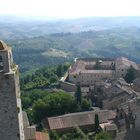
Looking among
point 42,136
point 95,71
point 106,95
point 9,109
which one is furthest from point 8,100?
point 95,71

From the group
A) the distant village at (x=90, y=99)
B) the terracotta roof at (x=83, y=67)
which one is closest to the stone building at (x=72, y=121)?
the distant village at (x=90, y=99)

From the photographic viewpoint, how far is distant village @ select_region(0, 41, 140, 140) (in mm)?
16367

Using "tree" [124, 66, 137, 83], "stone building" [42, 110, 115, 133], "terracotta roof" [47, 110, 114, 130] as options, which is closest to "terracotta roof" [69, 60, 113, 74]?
"tree" [124, 66, 137, 83]

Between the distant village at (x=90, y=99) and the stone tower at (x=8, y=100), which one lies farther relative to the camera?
the distant village at (x=90, y=99)

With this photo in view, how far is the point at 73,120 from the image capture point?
136 ft

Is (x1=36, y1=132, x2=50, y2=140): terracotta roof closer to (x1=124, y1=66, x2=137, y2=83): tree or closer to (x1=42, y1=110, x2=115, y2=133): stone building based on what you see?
(x1=42, y1=110, x2=115, y2=133): stone building

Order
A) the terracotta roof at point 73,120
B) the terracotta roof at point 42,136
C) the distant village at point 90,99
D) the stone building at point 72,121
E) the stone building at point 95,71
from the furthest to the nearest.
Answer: the stone building at point 95,71 → the terracotta roof at point 73,120 → the stone building at point 72,121 → the terracotta roof at point 42,136 → the distant village at point 90,99

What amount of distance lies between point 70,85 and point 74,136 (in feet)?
83.9

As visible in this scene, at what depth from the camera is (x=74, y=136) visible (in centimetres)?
3728

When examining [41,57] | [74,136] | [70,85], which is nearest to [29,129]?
[74,136]

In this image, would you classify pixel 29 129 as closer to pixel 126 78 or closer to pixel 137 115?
pixel 137 115

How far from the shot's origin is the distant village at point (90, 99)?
53.7 feet

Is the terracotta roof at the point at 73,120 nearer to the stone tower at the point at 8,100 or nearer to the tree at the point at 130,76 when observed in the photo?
the tree at the point at 130,76

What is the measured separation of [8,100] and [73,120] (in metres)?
25.6
